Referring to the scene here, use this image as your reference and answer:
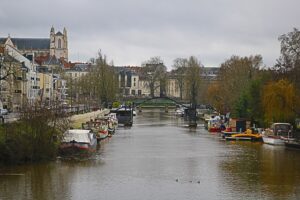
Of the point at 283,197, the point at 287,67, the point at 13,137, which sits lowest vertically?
the point at 283,197

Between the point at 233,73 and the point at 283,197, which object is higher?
the point at 233,73

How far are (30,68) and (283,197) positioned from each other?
8134 centimetres

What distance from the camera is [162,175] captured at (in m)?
38.8

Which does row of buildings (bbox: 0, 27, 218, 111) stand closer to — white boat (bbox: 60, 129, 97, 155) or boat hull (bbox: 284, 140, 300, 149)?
white boat (bbox: 60, 129, 97, 155)

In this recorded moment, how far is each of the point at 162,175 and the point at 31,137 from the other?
9199 mm

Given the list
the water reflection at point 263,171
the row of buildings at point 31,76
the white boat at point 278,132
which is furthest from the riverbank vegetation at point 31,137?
the white boat at point 278,132

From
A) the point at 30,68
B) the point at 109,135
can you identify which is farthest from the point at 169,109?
the point at 109,135

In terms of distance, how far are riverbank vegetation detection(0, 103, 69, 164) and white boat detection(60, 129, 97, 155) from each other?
1.02 metres

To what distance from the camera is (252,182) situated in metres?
36.3

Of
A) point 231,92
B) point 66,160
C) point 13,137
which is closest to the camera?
point 13,137

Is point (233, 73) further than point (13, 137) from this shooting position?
Yes

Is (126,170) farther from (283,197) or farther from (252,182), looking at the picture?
(283,197)

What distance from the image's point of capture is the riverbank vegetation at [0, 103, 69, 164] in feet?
134

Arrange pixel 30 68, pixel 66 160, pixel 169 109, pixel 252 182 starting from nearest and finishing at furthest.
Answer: pixel 252 182 → pixel 66 160 → pixel 30 68 → pixel 169 109
